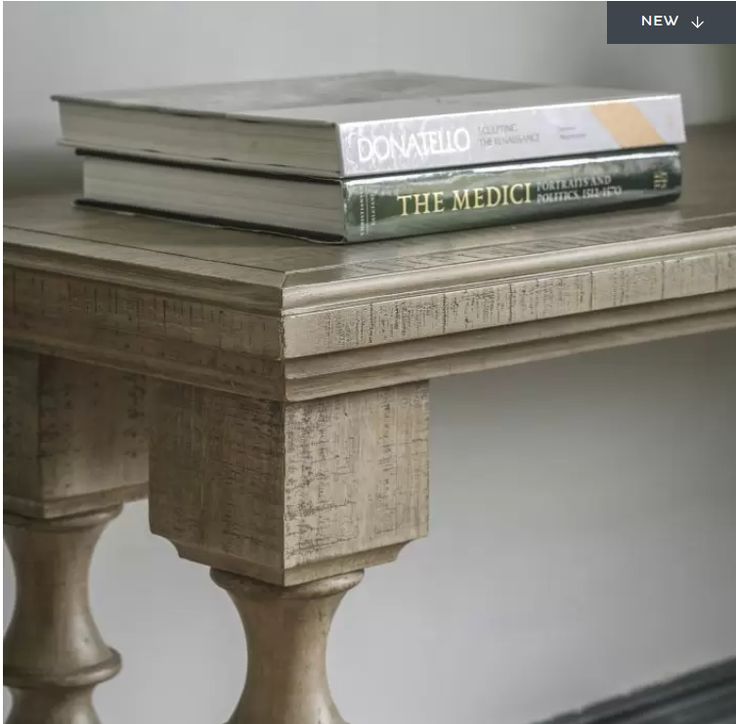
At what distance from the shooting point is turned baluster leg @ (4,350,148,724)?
33.4 inches

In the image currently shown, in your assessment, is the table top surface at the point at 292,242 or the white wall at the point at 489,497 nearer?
the table top surface at the point at 292,242

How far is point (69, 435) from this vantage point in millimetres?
854

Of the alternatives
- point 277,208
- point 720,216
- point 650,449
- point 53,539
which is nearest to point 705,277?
point 720,216

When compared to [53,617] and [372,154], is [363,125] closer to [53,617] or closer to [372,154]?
[372,154]

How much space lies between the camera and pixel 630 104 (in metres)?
0.84

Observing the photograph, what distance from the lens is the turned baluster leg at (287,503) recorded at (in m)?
0.64

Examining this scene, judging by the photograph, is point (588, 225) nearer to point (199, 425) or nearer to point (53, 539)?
point (199, 425)

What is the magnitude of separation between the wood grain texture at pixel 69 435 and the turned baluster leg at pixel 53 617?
0.03 metres

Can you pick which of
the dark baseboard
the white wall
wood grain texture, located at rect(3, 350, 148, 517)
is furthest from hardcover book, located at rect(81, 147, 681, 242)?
the dark baseboard

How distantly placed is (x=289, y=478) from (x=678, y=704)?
3.46 feet

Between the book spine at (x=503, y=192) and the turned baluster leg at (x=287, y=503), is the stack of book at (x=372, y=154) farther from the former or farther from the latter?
the turned baluster leg at (x=287, y=503)

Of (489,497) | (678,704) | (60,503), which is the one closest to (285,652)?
(60,503)

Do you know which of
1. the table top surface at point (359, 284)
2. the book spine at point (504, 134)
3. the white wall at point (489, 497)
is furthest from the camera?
the white wall at point (489, 497)

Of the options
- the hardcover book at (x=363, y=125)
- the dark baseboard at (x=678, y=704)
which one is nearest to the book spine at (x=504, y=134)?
the hardcover book at (x=363, y=125)
